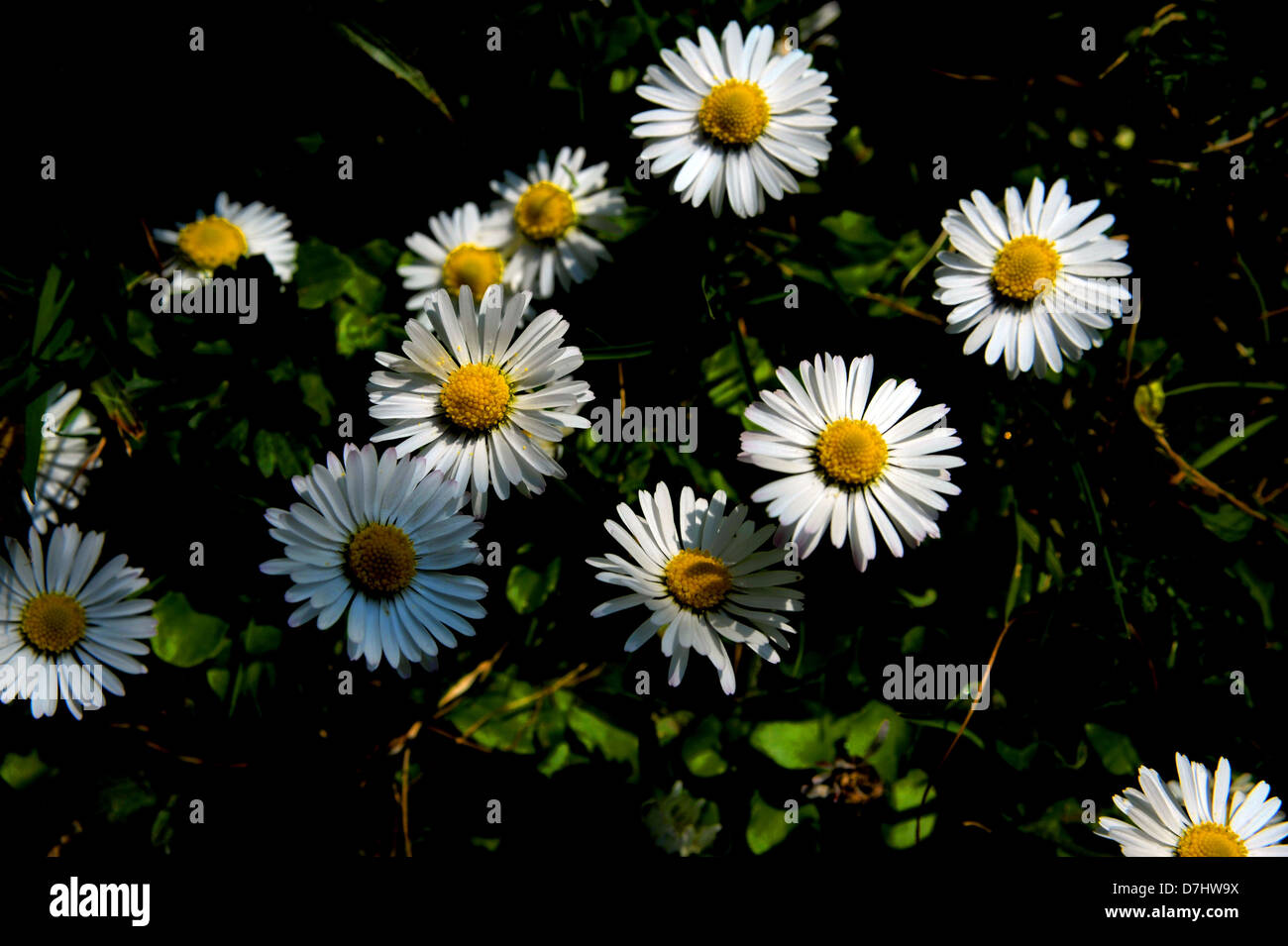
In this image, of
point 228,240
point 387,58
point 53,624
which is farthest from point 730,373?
point 53,624

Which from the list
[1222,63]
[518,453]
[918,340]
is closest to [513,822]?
[518,453]

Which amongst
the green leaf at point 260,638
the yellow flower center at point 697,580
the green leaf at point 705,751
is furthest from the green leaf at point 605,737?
the green leaf at point 260,638

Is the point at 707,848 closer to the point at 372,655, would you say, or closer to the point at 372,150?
the point at 372,655

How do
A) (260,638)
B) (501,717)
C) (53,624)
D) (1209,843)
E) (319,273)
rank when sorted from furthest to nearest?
1. (319,273)
2. (501,717)
3. (260,638)
4. (53,624)
5. (1209,843)

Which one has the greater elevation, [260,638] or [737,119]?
[737,119]

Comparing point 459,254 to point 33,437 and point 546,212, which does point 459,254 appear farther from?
point 33,437

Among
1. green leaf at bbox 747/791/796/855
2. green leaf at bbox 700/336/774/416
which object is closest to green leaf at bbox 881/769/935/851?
green leaf at bbox 747/791/796/855
